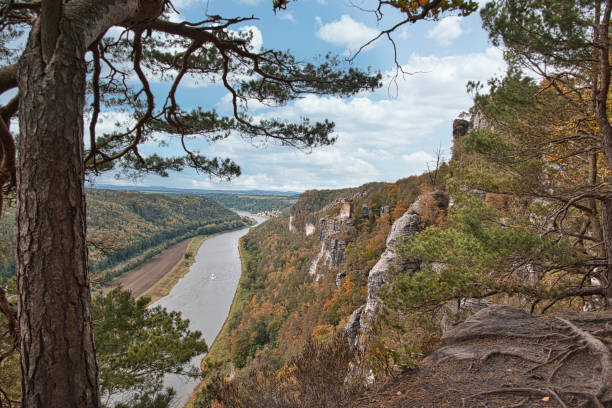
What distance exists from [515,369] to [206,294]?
4657cm

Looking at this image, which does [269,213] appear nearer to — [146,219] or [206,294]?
[146,219]

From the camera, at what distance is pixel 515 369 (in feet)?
8.70

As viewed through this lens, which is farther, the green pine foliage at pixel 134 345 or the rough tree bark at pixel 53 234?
the green pine foliage at pixel 134 345

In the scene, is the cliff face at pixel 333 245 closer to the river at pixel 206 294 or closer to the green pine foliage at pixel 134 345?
the river at pixel 206 294

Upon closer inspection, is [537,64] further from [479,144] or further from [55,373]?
[55,373]

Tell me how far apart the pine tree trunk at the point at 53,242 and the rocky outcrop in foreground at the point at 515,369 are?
7.70ft

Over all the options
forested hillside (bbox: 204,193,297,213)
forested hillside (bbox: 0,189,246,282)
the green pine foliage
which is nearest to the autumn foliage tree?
the green pine foliage

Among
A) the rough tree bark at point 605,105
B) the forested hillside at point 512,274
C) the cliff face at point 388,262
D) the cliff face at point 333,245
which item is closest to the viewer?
the forested hillside at point 512,274

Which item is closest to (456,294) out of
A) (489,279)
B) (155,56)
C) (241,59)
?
(489,279)

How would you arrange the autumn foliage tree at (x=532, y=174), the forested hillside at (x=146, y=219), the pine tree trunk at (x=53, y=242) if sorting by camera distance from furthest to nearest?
1. the forested hillside at (x=146, y=219)
2. the autumn foliage tree at (x=532, y=174)
3. the pine tree trunk at (x=53, y=242)

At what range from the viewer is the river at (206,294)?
33.0 meters

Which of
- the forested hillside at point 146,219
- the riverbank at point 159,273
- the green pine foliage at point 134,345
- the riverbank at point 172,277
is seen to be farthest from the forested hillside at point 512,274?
the riverbank at point 159,273

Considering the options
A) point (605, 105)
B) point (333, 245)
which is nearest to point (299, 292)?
point (333, 245)

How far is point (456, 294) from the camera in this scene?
Answer: 443 cm
